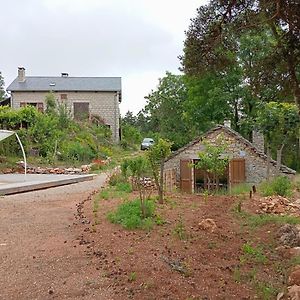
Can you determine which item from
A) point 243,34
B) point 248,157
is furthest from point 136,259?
point 248,157

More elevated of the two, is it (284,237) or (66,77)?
(66,77)

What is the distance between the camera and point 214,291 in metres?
3.99

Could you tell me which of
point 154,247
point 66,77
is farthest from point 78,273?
point 66,77

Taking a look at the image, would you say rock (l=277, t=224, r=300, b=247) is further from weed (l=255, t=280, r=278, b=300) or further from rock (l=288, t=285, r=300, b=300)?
rock (l=288, t=285, r=300, b=300)

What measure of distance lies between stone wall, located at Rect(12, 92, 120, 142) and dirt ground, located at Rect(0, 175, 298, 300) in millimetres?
25410

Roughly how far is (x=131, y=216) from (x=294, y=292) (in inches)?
145

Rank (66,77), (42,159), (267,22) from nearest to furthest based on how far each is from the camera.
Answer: (267,22), (42,159), (66,77)

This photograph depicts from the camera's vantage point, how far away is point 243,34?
6516 mm

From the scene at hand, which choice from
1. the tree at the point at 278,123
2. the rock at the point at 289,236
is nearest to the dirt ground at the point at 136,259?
the rock at the point at 289,236

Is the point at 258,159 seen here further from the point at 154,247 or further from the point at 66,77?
the point at 66,77

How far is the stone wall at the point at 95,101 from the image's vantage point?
33.5 metres

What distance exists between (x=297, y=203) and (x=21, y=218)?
5496 millimetres

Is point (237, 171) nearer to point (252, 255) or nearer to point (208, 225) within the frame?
point (208, 225)

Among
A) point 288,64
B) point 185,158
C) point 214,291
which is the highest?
point 288,64
